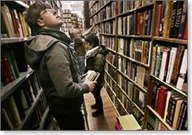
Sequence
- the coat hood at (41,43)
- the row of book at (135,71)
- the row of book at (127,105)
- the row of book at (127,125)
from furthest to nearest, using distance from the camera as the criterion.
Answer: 1. the row of book at (127,105)
2. the row of book at (135,71)
3. the row of book at (127,125)
4. the coat hood at (41,43)

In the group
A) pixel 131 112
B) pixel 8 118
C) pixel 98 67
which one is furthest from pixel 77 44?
pixel 8 118

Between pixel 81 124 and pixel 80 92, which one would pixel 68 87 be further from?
pixel 81 124

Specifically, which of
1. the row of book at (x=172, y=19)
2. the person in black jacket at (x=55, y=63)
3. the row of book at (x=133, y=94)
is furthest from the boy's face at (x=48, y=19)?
the row of book at (x=133, y=94)

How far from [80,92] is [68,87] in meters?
0.12

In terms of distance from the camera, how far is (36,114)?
130 cm

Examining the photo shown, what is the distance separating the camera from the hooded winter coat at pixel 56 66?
0.85 metres

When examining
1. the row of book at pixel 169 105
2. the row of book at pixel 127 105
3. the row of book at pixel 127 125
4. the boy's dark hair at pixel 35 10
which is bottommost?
the row of book at pixel 127 105

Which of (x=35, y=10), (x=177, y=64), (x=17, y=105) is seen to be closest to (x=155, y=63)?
A: (x=177, y=64)

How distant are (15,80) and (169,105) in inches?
41.1

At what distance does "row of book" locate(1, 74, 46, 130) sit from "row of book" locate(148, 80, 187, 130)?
100 centimetres

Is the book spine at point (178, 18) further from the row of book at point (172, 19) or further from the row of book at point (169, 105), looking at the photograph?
the row of book at point (169, 105)

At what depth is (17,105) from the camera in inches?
38.3

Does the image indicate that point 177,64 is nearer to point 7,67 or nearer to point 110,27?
point 7,67

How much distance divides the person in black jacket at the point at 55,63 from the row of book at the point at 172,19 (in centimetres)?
64
